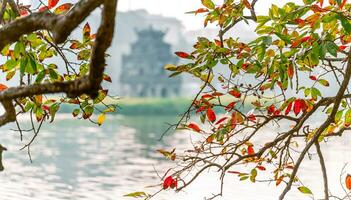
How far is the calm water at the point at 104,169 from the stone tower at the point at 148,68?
810 inches

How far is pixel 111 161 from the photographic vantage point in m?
26.2

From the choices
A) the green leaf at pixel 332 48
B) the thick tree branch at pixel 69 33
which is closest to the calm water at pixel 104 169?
the green leaf at pixel 332 48

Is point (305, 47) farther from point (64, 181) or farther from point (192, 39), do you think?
point (192, 39)

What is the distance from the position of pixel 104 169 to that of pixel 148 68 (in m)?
38.6

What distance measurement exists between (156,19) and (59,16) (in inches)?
3448

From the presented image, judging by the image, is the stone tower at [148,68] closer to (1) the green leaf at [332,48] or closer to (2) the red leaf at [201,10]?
(2) the red leaf at [201,10]

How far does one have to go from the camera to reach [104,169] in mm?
23672

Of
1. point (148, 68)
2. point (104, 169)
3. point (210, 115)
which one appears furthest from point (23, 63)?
point (148, 68)

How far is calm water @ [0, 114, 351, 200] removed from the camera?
1700 centimetres

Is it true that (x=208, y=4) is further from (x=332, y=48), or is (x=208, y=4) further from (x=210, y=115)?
(x=332, y=48)

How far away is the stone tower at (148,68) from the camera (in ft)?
198

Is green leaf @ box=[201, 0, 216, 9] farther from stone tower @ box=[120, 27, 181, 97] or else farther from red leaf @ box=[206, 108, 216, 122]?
stone tower @ box=[120, 27, 181, 97]

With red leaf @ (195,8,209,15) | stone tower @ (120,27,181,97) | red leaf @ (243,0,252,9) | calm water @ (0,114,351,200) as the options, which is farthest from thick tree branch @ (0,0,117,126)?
stone tower @ (120,27,181,97)

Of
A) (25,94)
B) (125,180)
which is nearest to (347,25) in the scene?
(25,94)
